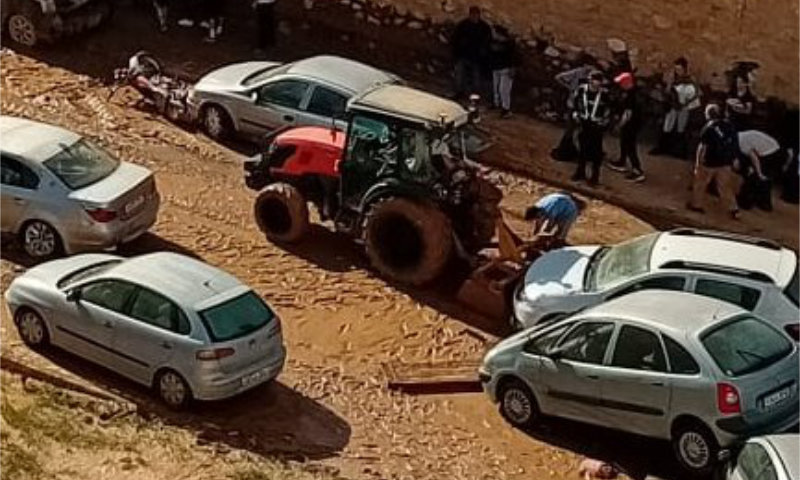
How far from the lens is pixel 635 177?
21422mm

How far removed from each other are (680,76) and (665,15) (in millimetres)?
833

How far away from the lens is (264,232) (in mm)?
19531

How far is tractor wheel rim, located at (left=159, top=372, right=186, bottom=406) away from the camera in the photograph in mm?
15992

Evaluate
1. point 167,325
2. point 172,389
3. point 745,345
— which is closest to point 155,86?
point 167,325

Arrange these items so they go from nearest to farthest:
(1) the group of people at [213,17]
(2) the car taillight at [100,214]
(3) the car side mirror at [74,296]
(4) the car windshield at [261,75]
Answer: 1. (3) the car side mirror at [74,296]
2. (2) the car taillight at [100,214]
3. (4) the car windshield at [261,75]
4. (1) the group of people at [213,17]

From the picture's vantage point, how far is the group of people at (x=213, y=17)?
962 inches

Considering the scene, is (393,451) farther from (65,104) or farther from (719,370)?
(65,104)

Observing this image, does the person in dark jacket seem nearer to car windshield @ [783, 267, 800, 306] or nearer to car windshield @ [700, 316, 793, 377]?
car windshield @ [783, 267, 800, 306]

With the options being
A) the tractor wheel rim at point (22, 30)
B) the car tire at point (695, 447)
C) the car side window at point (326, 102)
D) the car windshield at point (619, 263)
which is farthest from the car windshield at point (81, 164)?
the car tire at point (695, 447)

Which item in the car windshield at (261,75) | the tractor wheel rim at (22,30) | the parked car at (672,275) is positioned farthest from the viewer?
the tractor wheel rim at (22,30)

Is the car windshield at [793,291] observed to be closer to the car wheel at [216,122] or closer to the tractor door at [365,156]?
the tractor door at [365,156]

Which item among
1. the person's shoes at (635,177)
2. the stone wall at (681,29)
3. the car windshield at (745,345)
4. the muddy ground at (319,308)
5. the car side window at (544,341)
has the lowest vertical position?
the muddy ground at (319,308)

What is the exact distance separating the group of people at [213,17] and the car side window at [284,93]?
335 cm

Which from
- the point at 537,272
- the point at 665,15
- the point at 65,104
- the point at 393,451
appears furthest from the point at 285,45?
the point at 393,451
